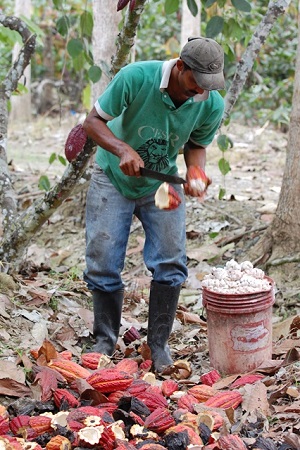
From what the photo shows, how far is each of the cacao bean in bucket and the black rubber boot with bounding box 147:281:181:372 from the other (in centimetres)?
17

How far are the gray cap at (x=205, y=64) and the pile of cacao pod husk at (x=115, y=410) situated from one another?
1175 mm

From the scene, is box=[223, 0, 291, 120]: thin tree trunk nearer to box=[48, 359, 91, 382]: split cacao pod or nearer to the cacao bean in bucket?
→ the cacao bean in bucket

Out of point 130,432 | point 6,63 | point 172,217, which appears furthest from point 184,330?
point 6,63

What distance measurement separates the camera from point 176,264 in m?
3.39

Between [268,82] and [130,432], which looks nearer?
[130,432]

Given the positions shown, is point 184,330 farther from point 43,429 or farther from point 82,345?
point 43,429

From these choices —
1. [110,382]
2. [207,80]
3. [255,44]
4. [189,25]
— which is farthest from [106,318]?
[189,25]

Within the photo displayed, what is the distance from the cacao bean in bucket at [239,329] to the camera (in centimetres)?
328

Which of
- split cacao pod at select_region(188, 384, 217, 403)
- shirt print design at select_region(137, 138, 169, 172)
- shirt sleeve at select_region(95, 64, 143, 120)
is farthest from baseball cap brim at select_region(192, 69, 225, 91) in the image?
split cacao pod at select_region(188, 384, 217, 403)

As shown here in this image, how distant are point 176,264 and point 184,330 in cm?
78

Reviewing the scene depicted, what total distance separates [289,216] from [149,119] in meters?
1.72

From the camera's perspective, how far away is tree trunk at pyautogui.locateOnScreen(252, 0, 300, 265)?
4586mm

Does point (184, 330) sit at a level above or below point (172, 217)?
below

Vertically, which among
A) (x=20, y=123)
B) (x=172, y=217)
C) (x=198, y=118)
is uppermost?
(x=198, y=118)
